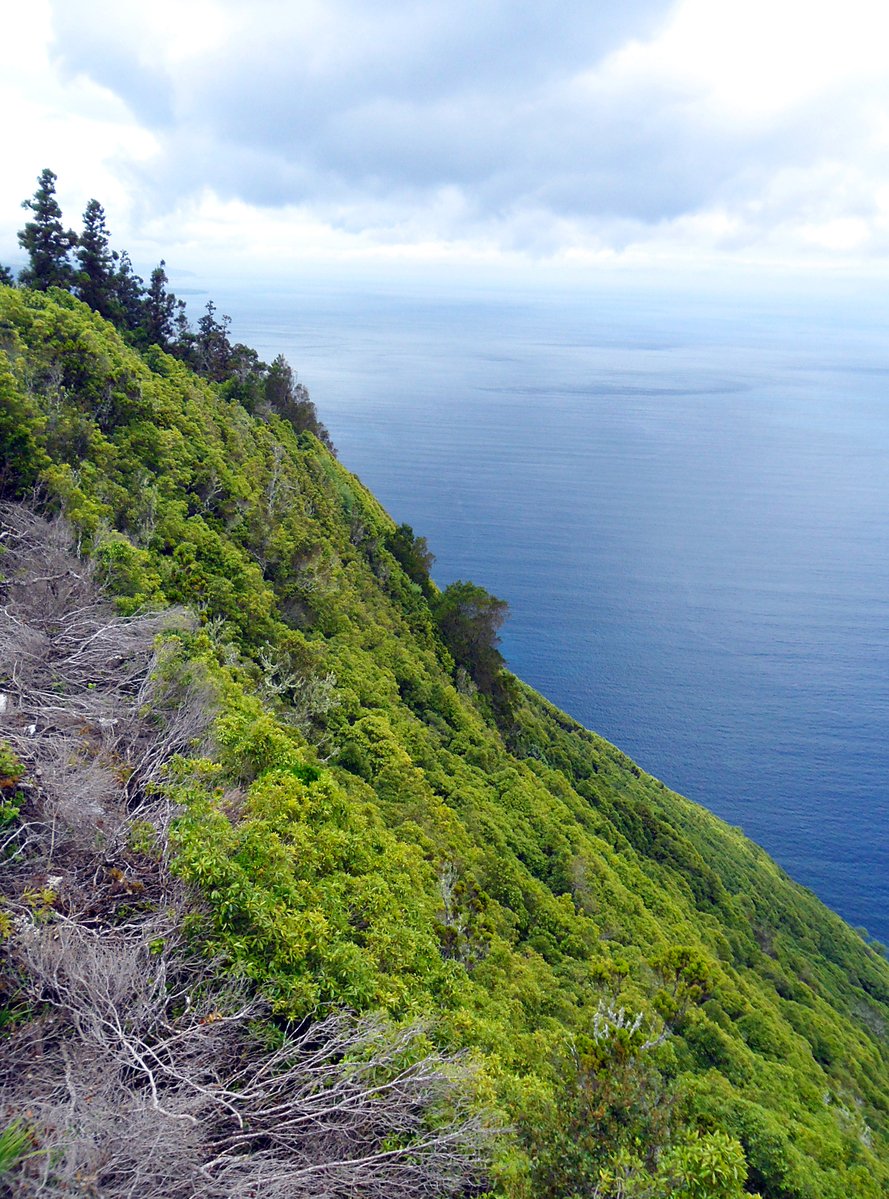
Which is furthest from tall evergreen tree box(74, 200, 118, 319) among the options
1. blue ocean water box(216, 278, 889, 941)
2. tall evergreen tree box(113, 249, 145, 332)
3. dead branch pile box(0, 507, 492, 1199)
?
blue ocean water box(216, 278, 889, 941)

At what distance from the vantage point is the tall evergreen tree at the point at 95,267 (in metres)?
43.1

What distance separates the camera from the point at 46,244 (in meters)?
42.3

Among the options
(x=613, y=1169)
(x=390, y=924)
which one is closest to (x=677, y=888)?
(x=390, y=924)

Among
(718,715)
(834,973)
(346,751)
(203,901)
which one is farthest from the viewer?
(718,715)

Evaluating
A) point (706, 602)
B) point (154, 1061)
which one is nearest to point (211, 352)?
point (154, 1061)

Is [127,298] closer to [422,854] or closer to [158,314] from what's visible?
[158,314]

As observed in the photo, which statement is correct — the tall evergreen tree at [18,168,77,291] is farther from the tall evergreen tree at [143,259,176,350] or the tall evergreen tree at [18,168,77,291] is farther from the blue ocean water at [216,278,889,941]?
the blue ocean water at [216,278,889,941]

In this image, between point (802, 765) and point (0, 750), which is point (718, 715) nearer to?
point (802, 765)

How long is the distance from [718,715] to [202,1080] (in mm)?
83689

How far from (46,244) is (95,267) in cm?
291

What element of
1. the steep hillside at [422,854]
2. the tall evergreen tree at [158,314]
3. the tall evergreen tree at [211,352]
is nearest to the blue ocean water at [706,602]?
the steep hillside at [422,854]

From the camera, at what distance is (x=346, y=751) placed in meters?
24.7

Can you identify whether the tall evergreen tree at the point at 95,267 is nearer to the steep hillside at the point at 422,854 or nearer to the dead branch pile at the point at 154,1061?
the steep hillside at the point at 422,854

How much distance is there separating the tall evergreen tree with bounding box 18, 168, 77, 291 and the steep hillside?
500 cm
